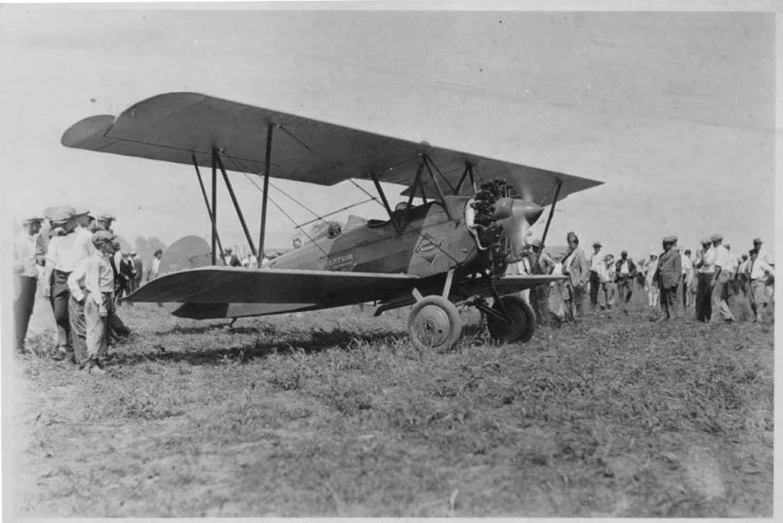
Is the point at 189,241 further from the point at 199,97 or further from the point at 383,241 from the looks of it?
the point at 199,97

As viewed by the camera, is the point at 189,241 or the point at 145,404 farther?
the point at 189,241

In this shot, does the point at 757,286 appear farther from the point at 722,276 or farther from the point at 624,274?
the point at 624,274

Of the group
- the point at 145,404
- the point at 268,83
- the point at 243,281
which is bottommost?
the point at 145,404

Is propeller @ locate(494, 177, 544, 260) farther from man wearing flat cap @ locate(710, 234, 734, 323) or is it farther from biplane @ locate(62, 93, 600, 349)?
man wearing flat cap @ locate(710, 234, 734, 323)

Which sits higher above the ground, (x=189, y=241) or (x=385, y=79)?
(x=385, y=79)

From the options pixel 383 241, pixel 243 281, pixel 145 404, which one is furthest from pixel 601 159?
pixel 145 404

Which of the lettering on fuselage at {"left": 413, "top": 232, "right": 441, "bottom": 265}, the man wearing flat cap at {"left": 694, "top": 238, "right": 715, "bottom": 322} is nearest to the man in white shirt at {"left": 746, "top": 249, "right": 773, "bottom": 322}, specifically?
the man wearing flat cap at {"left": 694, "top": 238, "right": 715, "bottom": 322}
